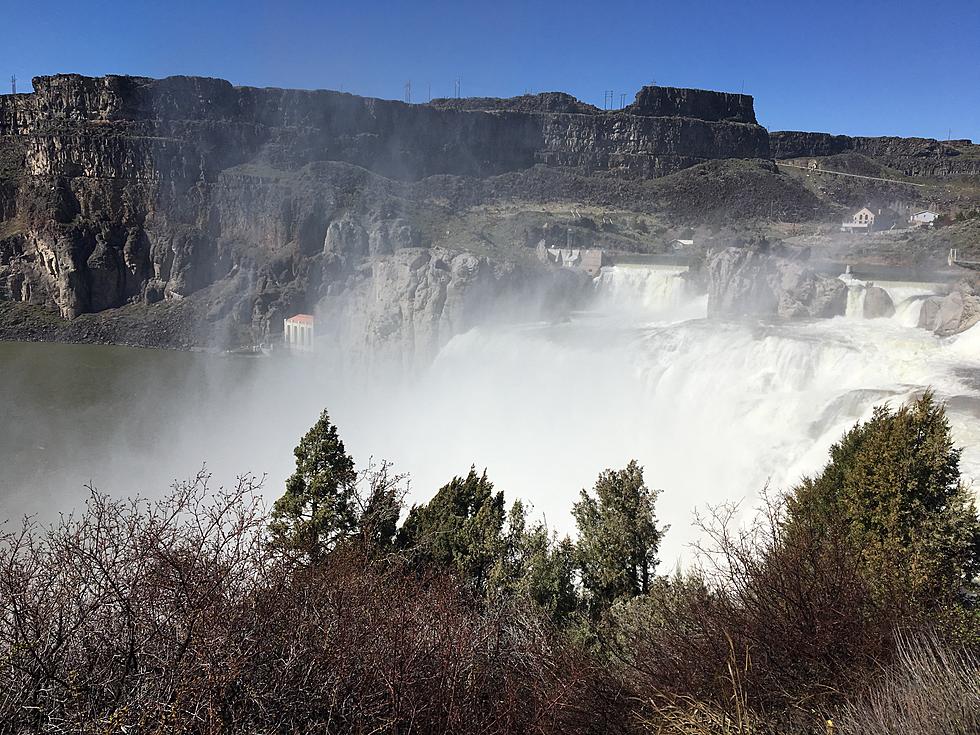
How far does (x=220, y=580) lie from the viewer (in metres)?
5.96

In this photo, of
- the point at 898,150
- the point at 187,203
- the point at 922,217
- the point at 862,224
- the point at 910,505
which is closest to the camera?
the point at 910,505

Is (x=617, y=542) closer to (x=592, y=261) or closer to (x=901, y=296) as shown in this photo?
(x=901, y=296)

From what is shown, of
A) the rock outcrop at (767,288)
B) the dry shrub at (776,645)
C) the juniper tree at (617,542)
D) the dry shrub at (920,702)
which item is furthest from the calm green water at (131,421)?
the rock outcrop at (767,288)

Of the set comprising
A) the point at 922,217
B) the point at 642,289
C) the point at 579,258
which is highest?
the point at 922,217

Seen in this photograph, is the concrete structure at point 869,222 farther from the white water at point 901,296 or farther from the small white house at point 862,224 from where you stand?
the white water at point 901,296

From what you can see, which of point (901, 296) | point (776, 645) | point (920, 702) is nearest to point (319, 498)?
point (776, 645)

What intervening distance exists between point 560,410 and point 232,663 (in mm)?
→ 25822

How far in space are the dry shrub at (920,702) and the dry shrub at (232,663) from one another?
2.28 metres

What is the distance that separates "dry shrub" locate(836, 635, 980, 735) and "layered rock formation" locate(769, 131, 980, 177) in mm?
114169

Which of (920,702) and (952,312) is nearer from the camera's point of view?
(920,702)

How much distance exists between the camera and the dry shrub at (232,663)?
4969mm

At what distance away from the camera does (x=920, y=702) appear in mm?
4703

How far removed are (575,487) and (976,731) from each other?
20.9 m

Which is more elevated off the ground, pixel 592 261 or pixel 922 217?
pixel 922 217
